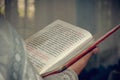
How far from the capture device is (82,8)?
111cm

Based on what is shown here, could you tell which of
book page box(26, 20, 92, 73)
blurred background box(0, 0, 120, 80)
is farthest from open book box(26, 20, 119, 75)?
blurred background box(0, 0, 120, 80)

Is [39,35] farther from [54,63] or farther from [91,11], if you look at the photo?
[91,11]

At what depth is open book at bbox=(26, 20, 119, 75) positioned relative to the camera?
0.71 m

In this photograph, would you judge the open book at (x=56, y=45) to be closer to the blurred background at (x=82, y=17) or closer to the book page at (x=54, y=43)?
the book page at (x=54, y=43)

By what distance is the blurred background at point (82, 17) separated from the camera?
1.05 m

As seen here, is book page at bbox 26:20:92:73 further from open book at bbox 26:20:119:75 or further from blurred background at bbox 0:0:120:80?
blurred background at bbox 0:0:120:80

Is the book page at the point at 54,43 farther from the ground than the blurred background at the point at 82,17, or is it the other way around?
the book page at the point at 54,43

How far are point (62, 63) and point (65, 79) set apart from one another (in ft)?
0.15

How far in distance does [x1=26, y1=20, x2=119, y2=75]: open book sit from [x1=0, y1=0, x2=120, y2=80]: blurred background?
26 cm

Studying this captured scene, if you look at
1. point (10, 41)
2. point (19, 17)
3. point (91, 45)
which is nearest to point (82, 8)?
point (19, 17)

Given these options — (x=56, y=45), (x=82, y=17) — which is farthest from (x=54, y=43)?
(x=82, y=17)

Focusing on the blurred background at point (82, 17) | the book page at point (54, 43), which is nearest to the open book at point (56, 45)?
the book page at point (54, 43)

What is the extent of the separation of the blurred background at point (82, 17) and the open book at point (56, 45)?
0.84 feet

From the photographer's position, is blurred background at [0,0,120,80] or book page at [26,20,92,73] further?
blurred background at [0,0,120,80]
